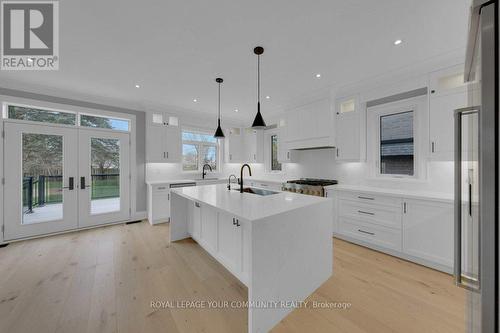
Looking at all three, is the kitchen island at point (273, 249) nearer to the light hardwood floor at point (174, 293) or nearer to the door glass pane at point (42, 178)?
the light hardwood floor at point (174, 293)

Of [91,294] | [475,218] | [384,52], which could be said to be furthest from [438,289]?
[91,294]

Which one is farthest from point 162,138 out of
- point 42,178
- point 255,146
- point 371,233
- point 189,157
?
point 371,233

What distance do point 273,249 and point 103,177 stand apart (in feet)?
13.6

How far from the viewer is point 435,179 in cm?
283

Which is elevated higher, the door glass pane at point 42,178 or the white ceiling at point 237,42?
the white ceiling at point 237,42

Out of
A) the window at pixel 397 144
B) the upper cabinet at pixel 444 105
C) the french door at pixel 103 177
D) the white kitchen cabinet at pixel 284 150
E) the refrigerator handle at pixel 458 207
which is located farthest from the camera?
the white kitchen cabinet at pixel 284 150

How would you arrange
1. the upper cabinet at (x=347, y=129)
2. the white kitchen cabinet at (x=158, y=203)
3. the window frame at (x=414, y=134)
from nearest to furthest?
the window frame at (x=414, y=134) < the upper cabinet at (x=347, y=129) < the white kitchen cabinet at (x=158, y=203)

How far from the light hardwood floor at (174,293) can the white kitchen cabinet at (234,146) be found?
340 centimetres

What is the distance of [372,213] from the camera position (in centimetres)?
295

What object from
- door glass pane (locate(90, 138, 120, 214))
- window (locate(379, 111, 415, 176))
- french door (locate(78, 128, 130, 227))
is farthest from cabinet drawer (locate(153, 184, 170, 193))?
window (locate(379, 111, 415, 176))

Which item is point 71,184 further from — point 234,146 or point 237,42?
point 237,42

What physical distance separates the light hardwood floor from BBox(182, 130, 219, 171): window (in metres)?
2.76

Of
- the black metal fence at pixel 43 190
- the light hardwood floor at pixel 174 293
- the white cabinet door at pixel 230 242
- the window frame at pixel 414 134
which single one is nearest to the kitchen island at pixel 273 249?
the white cabinet door at pixel 230 242

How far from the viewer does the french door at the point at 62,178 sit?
3.22 m
